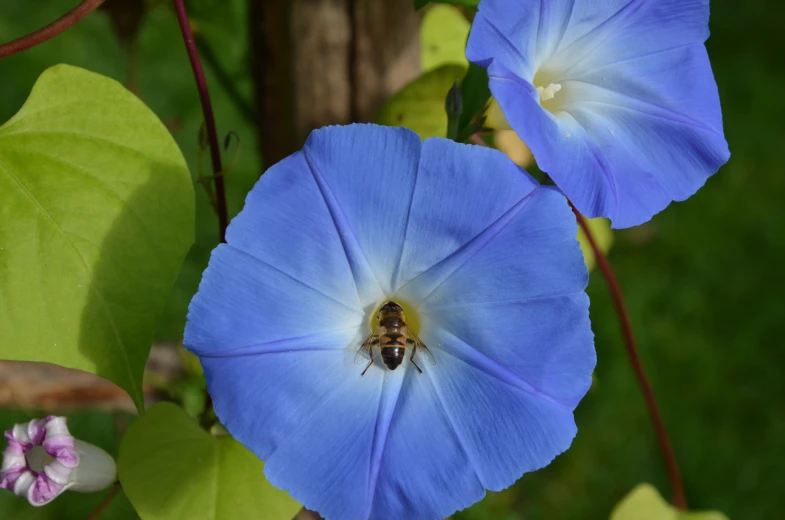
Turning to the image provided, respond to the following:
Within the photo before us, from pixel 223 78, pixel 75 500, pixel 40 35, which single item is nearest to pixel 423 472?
pixel 40 35

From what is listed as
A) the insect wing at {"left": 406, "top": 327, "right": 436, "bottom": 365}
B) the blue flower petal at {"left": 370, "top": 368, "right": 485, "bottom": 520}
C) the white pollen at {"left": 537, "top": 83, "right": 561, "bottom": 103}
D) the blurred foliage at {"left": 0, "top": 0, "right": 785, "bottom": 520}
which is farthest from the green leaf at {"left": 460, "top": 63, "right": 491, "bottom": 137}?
the blurred foliage at {"left": 0, "top": 0, "right": 785, "bottom": 520}

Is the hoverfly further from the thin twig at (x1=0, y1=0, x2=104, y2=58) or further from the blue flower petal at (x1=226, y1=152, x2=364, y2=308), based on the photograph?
the thin twig at (x1=0, y1=0, x2=104, y2=58)

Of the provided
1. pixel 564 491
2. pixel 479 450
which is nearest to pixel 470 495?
pixel 479 450

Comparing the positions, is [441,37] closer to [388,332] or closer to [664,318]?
[388,332]

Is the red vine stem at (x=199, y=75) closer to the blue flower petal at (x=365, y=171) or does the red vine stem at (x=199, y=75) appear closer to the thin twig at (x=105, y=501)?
the blue flower petal at (x=365, y=171)

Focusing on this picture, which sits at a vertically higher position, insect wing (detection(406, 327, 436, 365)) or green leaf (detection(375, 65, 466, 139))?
green leaf (detection(375, 65, 466, 139))

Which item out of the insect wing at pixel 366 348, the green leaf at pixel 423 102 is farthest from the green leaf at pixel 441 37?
the insect wing at pixel 366 348
